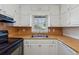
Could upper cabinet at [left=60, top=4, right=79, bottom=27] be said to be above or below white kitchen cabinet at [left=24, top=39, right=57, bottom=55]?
above

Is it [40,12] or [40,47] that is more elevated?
[40,12]

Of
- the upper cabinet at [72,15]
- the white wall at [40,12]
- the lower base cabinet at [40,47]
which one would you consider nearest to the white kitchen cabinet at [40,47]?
the lower base cabinet at [40,47]

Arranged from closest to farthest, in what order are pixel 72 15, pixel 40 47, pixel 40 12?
pixel 72 15 → pixel 40 47 → pixel 40 12

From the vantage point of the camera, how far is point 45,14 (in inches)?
173

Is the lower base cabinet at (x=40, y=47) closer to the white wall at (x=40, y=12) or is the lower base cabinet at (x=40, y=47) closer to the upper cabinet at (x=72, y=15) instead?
the upper cabinet at (x=72, y=15)

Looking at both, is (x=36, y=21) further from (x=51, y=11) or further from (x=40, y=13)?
(x=51, y=11)

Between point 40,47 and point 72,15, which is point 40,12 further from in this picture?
point 72,15

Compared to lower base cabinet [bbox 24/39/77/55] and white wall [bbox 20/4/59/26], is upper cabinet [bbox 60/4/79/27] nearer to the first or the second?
lower base cabinet [bbox 24/39/77/55]

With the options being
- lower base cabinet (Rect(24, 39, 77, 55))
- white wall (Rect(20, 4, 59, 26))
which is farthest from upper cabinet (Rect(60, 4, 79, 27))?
white wall (Rect(20, 4, 59, 26))

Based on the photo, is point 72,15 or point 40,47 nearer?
point 72,15

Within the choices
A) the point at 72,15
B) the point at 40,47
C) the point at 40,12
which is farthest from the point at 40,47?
the point at 40,12
